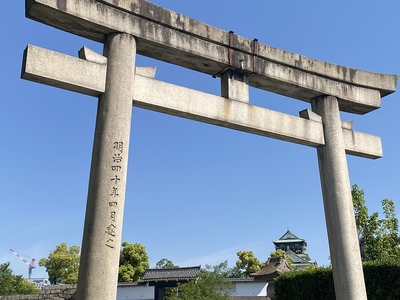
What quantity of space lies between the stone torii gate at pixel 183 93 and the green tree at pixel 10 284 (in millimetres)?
33140

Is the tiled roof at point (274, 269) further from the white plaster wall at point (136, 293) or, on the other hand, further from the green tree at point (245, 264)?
the green tree at point (245, 264)

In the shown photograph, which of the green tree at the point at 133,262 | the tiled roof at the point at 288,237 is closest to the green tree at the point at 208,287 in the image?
the green tree at the point at 133,262

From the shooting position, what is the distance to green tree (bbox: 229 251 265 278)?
44.5m

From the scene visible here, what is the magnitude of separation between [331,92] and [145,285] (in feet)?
99.2

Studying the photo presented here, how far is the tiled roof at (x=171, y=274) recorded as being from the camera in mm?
33031

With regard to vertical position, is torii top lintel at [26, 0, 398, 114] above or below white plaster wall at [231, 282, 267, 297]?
above

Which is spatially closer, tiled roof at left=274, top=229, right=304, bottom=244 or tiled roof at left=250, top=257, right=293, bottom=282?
tiled roof at left=250, top=257, right=293, bottom=282

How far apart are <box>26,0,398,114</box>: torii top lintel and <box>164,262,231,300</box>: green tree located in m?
16.5

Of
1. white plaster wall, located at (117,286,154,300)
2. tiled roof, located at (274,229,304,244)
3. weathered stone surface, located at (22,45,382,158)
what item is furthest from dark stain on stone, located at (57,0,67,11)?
tiled roof, located at (274,229,304,244)

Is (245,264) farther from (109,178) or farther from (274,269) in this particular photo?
(109,178)

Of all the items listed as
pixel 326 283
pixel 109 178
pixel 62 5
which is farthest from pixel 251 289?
pixel 62 5

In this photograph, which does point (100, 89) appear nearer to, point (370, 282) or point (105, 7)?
point (105, 7)

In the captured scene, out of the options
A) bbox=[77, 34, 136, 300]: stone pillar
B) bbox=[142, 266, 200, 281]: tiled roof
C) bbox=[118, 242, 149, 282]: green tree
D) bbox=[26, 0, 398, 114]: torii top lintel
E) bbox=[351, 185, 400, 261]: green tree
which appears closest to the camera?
bbox=[77, 34, 136, 300]: stone pillar

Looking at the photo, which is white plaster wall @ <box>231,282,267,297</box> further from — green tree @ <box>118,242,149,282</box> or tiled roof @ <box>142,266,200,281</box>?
green tree @ <box>118,242,149,282</box>
